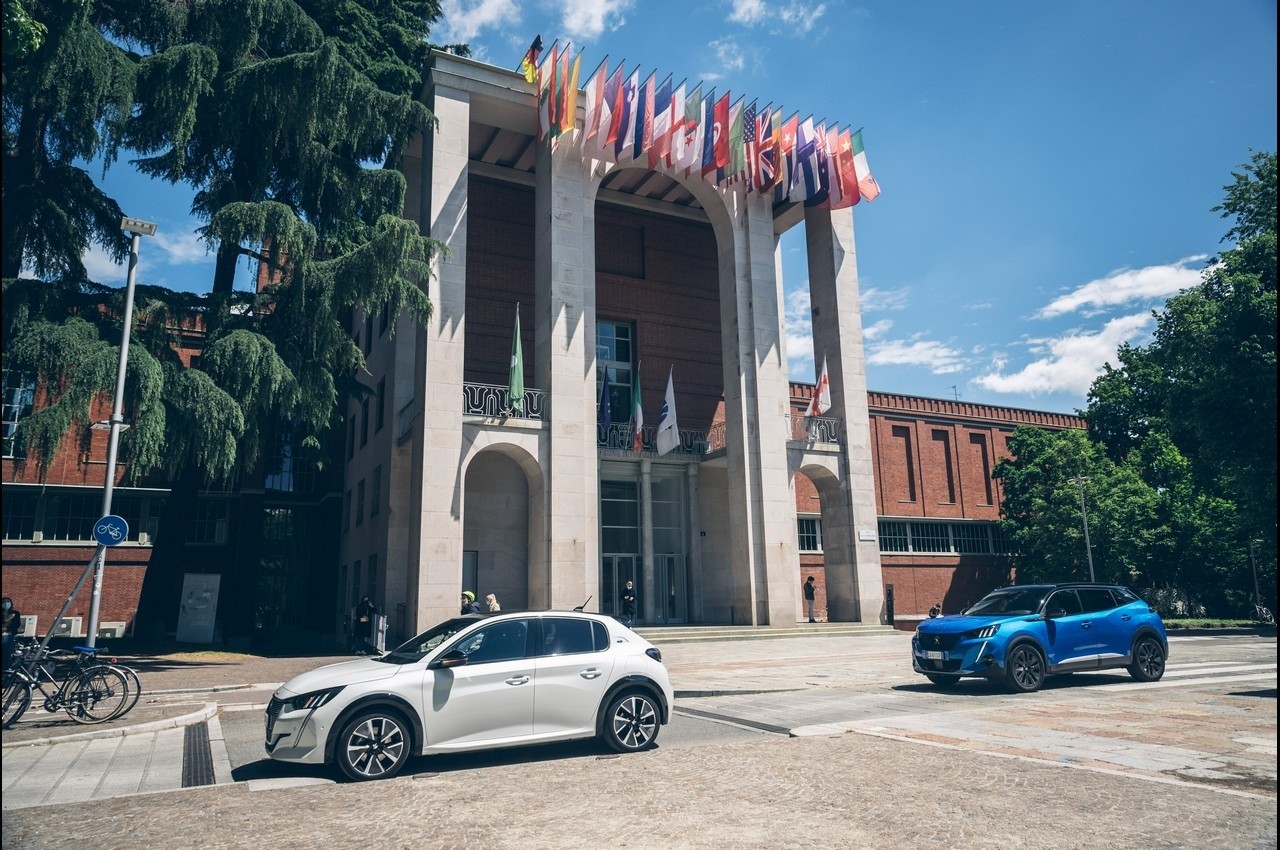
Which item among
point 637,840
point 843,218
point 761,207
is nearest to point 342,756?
point 637,840

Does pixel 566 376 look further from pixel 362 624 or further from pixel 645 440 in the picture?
pixel 362 624

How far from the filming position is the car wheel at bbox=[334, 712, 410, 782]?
7.94 meters

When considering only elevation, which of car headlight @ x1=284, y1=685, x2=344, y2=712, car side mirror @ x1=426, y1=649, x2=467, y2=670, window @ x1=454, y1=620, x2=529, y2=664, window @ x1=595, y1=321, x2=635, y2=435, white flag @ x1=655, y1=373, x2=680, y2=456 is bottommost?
car headlight @ x1=284, y1=685, x2=344, y2=712

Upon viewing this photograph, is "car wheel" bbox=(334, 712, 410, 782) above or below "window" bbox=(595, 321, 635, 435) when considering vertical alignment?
below

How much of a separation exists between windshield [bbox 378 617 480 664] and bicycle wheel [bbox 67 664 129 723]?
17.1 feet

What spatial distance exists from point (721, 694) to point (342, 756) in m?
7.79

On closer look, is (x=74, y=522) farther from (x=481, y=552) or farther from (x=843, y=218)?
(x=843, y=218)

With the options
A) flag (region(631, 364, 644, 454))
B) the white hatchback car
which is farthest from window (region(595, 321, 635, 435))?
the white hatchback car

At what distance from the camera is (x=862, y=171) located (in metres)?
32.0

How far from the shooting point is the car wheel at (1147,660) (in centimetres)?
1485

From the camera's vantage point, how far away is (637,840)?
239 inches

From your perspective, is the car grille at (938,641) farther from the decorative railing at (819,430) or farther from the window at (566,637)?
the decorative railing at (819,430)

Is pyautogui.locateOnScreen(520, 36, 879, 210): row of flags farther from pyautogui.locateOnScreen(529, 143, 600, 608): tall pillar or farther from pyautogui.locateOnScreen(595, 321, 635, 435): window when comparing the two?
pyautogui.locateOnScreen(595, 321, 635, 435): window

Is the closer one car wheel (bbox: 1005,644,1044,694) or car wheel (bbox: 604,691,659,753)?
car wheel (bbox: 604,691,659,753)
